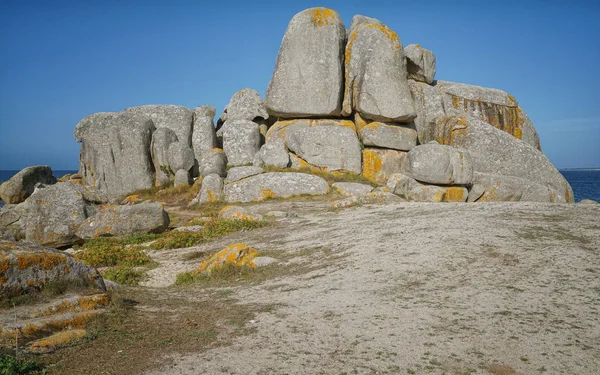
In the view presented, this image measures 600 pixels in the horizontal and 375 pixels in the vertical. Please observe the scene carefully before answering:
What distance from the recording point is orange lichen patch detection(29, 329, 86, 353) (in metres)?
5.37

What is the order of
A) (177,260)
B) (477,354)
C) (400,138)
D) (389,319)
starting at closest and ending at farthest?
1. (477,354)
2. (389,319)
3. (177,260)
4. (400,138)

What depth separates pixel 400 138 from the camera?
27.4 meters

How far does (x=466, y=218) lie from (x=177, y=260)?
779 centimetres

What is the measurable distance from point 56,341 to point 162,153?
24997 mm

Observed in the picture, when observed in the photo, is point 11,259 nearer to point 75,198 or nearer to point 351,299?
point 351,299

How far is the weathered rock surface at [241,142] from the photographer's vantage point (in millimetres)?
29109

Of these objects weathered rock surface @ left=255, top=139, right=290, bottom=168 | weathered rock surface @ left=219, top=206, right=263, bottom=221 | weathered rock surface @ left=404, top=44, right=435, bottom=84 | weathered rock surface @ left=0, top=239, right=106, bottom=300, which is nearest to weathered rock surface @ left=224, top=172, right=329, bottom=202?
weathered rock surface @ left=255, top=139, right=290, bottom=168

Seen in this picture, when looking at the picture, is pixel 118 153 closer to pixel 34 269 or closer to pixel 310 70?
pixel 310 70

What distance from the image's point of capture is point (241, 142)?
1154 inches

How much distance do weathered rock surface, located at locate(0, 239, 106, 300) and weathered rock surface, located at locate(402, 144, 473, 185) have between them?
19.8 meters

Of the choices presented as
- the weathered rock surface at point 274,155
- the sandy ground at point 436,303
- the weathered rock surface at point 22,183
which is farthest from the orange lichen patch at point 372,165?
the weathered rock surface at point 22,183

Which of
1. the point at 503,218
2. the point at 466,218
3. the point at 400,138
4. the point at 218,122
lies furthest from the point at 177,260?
the point at 218,122

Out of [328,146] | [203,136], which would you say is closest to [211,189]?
[328,146]

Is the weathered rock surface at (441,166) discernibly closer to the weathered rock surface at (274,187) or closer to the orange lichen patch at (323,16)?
the weathered rock surface at (274,187)
